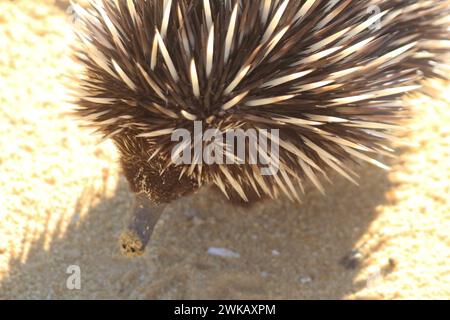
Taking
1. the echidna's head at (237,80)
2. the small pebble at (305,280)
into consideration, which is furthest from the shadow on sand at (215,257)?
the echidna's head at (237,80)

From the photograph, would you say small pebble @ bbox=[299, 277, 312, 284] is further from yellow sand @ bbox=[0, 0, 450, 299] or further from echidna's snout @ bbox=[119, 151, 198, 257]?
echidna's snout @ bbox=[119, 151, 198, 257]

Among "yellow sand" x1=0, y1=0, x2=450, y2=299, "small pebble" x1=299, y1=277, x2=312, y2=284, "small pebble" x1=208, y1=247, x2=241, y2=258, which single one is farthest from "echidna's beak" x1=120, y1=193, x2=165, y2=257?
"small pebble" x1=299, y1=277, x2=312, y2=284

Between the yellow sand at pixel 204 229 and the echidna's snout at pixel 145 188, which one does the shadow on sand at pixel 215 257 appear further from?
the echidna's snout at pixel 145 188

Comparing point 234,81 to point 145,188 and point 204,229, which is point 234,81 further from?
point 204,229

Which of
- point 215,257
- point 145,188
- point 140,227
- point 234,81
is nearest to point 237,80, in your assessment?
point 234,81

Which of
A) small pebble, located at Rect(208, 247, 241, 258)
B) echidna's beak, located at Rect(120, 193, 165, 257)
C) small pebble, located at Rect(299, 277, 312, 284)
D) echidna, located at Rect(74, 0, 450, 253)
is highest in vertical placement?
echidna, located at Rect(74, 0, 450, 253)
